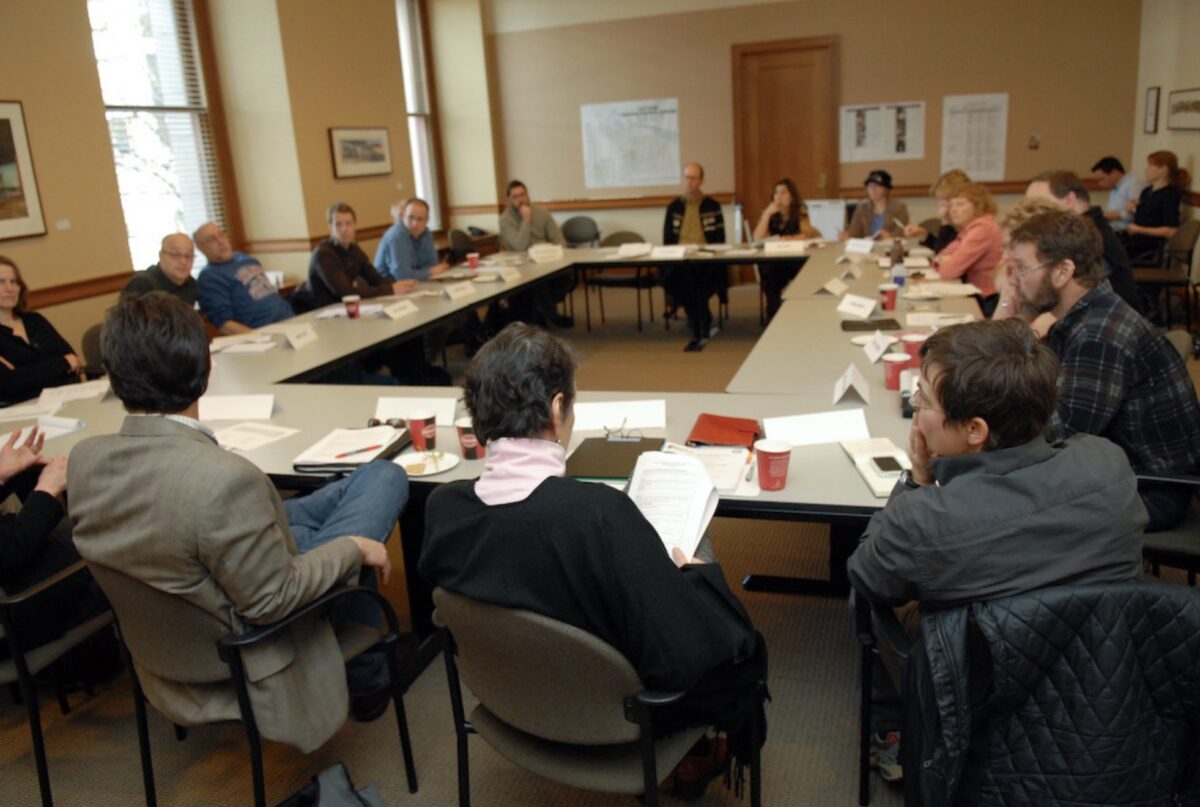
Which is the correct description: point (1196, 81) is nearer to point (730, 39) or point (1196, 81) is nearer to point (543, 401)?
point (730, 39)

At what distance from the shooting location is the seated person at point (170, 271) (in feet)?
14.4

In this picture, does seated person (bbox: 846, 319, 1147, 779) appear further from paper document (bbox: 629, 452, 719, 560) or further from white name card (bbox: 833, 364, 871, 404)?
white name card (bbox: 833, 364, 871, 404)

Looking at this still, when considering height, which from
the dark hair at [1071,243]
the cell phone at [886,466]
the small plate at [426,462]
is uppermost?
the dark hair at [1071,243]

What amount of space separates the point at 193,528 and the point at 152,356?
36 centimetres

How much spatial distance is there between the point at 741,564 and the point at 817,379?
691 mm

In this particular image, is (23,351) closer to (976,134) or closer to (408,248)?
(408,248)

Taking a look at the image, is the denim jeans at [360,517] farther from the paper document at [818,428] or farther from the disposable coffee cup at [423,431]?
the paper document at [818,428]

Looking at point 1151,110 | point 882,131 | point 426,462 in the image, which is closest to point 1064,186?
point 426,462

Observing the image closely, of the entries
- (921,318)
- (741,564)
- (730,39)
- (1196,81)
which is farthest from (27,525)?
(730,39)

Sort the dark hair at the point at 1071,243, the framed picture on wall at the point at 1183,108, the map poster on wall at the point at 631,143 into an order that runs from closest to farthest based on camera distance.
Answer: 1. the dark hair at the point at 1071,243
2. the framed picture on wall at the point at 1183,108
3. the map poster on wall at the point at 631,143

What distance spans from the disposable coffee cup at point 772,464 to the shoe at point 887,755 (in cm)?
63

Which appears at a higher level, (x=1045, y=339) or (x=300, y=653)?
(x=1045, y=339)

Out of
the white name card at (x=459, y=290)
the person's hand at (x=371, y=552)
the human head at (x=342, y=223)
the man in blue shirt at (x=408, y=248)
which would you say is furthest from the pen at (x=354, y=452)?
the man in blue shirt at (x=408, y=248)

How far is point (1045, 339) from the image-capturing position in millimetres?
2453
